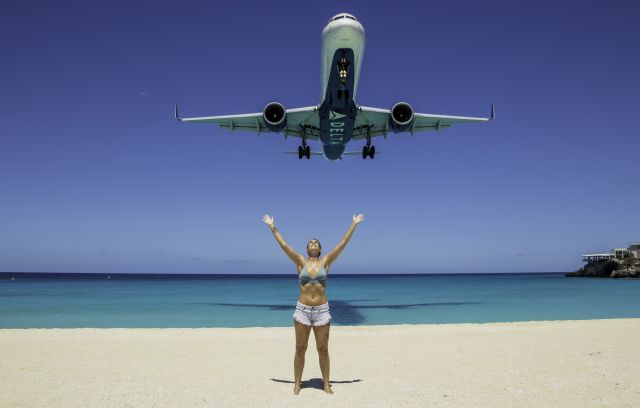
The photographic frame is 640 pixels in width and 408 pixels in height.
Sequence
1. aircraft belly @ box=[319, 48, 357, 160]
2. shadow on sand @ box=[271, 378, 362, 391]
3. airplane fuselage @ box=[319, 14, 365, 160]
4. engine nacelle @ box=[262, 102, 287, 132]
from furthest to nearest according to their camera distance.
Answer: engine nacelle @ box=[262, 102, 287, 132], aircraft belly @ box=[319, 48, 357, 160], airplane fuselage @ box=[319, 14, 365, 160], shadow on sand @ box=[271, 378, 362, 391]

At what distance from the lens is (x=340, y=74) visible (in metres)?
18.8

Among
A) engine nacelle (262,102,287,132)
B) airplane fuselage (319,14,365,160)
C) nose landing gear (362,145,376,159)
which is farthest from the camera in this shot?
nose landing gear (362,145,376,159)

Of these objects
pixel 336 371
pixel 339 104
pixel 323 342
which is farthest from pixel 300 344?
pixel 339 104

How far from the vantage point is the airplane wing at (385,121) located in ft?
75.2

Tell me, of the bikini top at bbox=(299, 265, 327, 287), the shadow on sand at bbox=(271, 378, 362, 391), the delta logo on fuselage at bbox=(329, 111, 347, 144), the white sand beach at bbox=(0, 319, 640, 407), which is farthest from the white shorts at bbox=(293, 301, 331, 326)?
the delta logo on fuselage at bbox=(329, 111, 347, 144)

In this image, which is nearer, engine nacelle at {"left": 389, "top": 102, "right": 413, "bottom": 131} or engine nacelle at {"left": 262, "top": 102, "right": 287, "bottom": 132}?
engine nacelle at {"left": 262, "top": 102, "right": 287, "bottom": 132}

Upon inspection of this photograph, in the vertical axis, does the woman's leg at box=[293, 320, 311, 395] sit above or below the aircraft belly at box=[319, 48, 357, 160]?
below

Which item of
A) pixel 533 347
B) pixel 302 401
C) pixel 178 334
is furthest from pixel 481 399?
pixel 178 334

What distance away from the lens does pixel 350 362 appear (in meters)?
9.95

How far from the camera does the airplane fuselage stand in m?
18.6

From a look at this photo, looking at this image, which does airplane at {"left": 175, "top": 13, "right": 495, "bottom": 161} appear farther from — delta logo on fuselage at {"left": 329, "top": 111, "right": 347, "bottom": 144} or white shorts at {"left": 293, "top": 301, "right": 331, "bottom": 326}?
white shorts at {"left": 293, "top": 301, "right": 331, "bottom": 326}

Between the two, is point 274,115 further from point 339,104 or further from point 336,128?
point 339,104

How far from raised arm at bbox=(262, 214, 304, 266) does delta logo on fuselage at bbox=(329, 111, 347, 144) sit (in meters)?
14.2

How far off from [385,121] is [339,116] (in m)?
4.06
